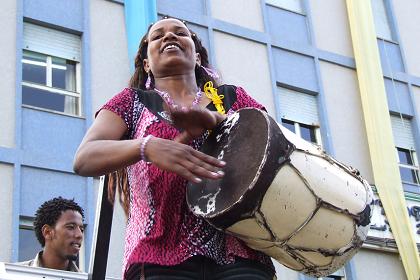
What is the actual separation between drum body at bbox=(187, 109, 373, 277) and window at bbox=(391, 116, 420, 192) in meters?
12.6

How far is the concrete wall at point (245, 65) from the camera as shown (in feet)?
43.6

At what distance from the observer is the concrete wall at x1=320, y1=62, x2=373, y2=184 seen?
14.0 m

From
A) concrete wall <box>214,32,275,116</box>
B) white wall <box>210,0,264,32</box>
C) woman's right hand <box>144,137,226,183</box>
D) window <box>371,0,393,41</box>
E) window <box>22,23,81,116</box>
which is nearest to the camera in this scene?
woman's right hand <box>144,137,226,183</box>

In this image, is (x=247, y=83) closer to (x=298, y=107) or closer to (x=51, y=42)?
(x=298, y=107)

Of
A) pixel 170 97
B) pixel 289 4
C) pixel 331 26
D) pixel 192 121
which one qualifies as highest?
pixel 289 4

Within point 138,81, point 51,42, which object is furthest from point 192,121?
point 51,42

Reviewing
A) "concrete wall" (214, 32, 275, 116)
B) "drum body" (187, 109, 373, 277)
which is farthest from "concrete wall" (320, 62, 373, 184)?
"drum body" (187, 109, 373, 277)

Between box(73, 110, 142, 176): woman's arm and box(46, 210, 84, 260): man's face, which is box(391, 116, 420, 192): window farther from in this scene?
box(73, 110, 142, 176): woman's arm

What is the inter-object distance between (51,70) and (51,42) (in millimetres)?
457

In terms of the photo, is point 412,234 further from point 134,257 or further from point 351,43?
point 134,257

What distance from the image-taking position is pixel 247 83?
527 inches

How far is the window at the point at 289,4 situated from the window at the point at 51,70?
4667 mm

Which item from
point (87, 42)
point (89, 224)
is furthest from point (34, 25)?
point (89, 224)

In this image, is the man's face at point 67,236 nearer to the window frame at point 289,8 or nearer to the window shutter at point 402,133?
the window frame at point 289,8
